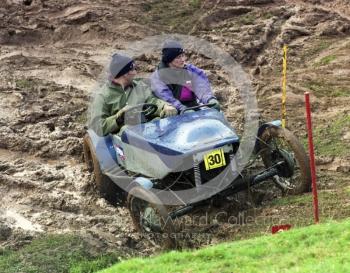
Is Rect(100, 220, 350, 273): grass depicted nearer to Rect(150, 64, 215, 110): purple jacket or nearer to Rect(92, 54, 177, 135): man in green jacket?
Rect(92, 54, 177, 135): man in green jacket

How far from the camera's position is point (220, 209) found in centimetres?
903

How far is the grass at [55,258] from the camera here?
25.4ft

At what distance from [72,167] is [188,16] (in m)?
8.53

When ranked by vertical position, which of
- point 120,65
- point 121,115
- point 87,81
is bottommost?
point 87,81

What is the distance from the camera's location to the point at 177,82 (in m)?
9.71

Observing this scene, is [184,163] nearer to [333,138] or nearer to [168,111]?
[168,111]

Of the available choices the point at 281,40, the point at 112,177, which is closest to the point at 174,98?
the point at 112,177

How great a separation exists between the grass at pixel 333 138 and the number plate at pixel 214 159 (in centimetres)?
246

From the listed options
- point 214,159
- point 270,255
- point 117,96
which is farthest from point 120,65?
point 270,255

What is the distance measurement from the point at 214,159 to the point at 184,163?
1.09 ft

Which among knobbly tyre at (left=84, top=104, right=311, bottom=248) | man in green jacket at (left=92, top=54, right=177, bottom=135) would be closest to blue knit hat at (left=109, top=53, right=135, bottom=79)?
man in green jacket at (left=92, top=54, right=177, bottom=135)

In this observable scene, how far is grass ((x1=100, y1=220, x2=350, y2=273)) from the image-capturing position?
621 cm

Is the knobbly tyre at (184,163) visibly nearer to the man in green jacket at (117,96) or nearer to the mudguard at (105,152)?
the mudguard at (105,152)

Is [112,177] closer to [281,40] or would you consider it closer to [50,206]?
[50,206]
